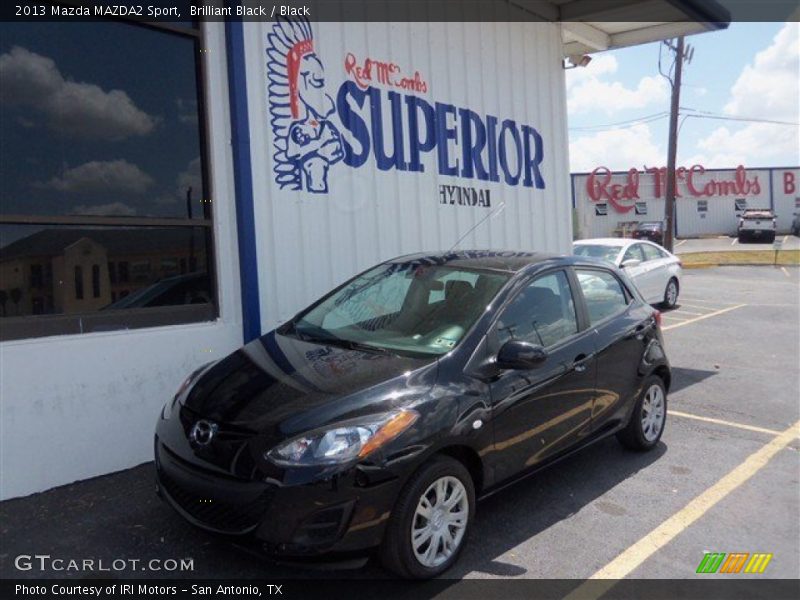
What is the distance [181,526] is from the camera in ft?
12.7

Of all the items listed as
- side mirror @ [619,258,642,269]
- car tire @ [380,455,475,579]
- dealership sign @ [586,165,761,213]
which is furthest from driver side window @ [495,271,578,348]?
dealership sign @ [586,165,761,213]

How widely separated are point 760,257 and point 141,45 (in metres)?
30.0

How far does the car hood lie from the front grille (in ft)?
1.09

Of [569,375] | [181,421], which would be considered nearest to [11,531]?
[181,421]

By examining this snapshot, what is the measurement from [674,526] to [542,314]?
4.90 feet

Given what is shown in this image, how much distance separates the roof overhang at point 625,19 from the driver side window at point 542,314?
5.52 meters

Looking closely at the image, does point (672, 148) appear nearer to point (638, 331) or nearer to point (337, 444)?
point (638, 331)

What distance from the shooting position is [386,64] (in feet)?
22.5

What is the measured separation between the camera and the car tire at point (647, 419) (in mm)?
5047

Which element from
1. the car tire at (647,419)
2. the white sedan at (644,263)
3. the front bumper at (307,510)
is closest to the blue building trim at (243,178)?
the front bumper at (307,510)

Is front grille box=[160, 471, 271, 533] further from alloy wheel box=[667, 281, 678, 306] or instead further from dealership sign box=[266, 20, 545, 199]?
alloy wheel box=[667, 281, 678, 306]

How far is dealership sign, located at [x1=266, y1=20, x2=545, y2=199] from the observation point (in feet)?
19.6

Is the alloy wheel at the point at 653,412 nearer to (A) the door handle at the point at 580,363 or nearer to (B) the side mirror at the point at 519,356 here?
(A) the door handle at the point at 580,363

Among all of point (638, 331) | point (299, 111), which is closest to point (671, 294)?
point (638, 331)
